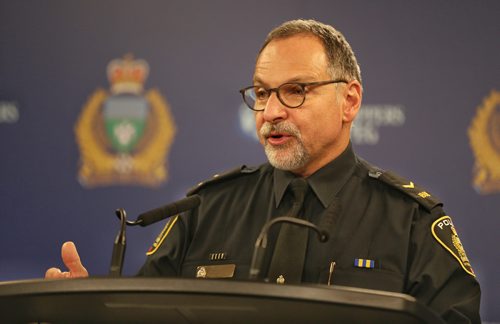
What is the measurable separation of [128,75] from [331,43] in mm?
1315

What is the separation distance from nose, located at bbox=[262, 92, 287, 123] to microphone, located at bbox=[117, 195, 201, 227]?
435 millimetres

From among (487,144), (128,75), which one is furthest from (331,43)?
(128,75)

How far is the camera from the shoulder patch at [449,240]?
5.82 feet

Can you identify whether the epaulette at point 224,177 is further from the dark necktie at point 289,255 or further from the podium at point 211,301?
the podium at point 211,301

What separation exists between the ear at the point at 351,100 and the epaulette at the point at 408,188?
143 millimetres

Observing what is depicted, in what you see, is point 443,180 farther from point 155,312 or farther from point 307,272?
point 155,312

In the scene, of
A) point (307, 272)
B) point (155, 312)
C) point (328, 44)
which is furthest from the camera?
point (328, 44)

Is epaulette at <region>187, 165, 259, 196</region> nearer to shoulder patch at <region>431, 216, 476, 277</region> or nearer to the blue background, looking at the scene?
shoulder patch at <region>431, 216, 476, 277</region>

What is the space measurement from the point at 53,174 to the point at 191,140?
58cm

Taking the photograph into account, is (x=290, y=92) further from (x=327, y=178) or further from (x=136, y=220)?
(x=136, y=220)

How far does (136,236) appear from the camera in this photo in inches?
121

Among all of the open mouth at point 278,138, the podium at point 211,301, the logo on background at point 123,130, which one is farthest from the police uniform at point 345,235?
the logo on background at point 123,130

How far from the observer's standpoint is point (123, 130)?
3.16 metres

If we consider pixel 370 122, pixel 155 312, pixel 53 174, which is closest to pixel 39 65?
pixel 53 174
